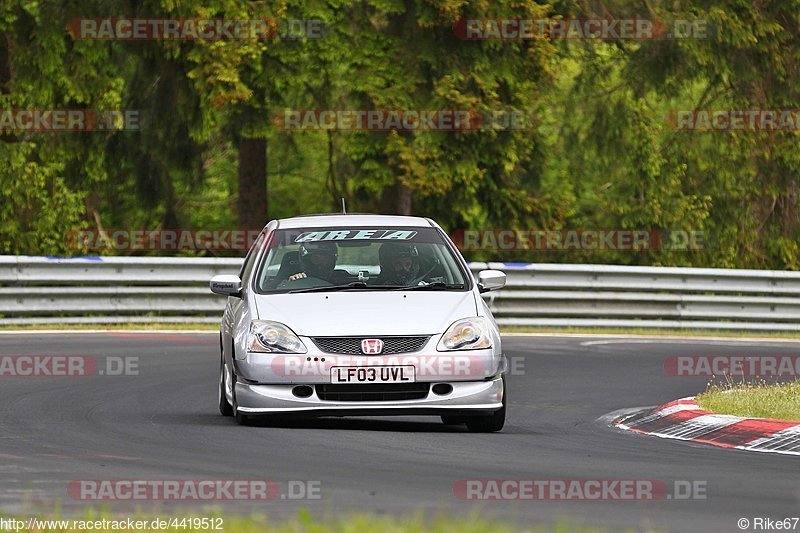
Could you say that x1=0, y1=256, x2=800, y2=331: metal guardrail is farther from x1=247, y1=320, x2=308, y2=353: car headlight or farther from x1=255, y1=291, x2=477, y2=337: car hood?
x1=247, y1=320, x2=308, y2=353: car headlight

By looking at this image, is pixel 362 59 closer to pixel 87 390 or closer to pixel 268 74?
pixel 268 74

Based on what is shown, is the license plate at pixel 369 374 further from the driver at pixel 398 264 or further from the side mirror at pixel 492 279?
the side mirror at pixel 492 279

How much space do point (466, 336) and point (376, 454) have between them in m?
1.64

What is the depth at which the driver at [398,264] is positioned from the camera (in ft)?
38.3

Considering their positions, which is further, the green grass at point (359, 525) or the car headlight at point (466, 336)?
the car headlight at point (466, 336)

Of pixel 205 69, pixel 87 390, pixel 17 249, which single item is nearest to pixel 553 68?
pixel 205 69

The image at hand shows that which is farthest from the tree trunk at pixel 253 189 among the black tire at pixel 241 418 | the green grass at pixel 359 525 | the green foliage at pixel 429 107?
the green grass at pixel 359 525

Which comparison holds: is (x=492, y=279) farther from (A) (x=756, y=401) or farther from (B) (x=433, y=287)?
(A) (x=756, y=401)

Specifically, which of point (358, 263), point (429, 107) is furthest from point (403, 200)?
point (358, 263)

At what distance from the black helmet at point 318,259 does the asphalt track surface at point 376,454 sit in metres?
1.11

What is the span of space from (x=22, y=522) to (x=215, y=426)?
14.4ft

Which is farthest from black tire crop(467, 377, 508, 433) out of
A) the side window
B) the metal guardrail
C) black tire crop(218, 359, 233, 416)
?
the metal guardrail

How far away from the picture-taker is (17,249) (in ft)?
83.4

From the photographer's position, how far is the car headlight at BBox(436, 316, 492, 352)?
35.2ft
